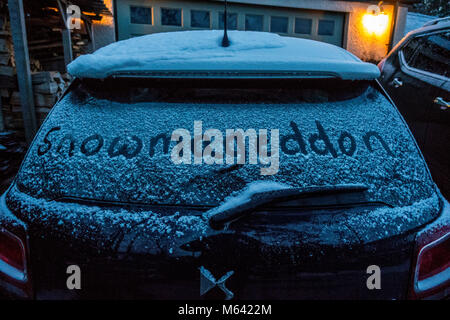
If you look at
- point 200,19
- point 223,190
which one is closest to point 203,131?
point 223,190

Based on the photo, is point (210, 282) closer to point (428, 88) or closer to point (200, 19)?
point (428, 88)

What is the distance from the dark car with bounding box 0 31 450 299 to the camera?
0.94 m

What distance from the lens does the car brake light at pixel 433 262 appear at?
1.02 m

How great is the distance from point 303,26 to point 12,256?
9.65 m

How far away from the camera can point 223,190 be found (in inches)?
41.1

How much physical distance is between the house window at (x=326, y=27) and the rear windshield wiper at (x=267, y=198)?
9.56m

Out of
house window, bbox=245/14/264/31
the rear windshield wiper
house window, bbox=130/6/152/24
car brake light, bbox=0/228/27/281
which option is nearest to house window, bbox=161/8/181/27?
house window, bbox=130/6/152/24

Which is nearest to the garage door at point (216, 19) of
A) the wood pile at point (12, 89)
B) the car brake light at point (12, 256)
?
the wood pile at point (12, 89)

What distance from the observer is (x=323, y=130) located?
4.00 feet

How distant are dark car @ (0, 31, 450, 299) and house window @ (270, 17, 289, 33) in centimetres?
833
